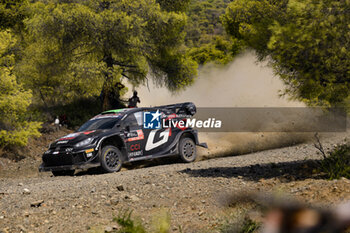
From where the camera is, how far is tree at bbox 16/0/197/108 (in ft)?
63.7

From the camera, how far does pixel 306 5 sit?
659 cm

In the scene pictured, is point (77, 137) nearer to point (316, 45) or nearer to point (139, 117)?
point (139, 117)

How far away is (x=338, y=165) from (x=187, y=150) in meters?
5.20

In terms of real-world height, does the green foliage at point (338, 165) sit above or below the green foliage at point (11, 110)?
below

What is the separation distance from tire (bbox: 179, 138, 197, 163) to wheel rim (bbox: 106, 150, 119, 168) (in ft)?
6.99

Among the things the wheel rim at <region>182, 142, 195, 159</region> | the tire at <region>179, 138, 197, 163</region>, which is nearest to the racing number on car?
the tire at <region>179, 138, 197, 163</region>

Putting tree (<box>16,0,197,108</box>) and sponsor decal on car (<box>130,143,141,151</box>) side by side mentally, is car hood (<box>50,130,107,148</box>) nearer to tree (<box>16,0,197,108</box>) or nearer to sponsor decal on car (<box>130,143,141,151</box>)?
sponsor decal on car (<box>130,143,141,151</box>)

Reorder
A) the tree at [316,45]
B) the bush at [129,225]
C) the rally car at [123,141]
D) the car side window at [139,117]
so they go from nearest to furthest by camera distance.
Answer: the bush at [129,225], the tree at [316,45], the rally car at [123,141], the car side window at [139,117]

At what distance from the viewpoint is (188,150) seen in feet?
38.6

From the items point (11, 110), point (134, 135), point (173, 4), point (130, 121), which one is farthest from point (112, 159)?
point (173, 4)

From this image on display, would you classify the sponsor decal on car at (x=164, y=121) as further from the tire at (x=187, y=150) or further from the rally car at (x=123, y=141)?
the tire at (x=187, y=150)

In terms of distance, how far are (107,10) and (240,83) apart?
554 inches

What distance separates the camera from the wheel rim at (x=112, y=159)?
993 cm

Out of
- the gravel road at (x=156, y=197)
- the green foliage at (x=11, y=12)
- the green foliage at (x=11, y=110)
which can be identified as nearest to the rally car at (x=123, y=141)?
the gravel road at (x=156, y=197)
